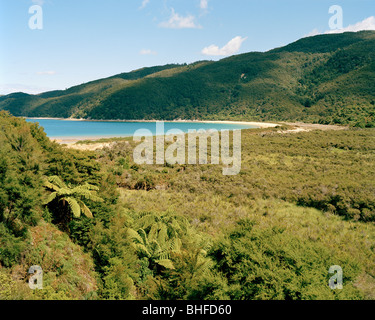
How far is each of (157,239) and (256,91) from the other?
473ft

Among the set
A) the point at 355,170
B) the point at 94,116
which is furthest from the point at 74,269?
the point at 94,116

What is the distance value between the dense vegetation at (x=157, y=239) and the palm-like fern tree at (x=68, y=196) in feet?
0.16

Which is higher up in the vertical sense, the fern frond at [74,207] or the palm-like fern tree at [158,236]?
the fern frond at [74,207]

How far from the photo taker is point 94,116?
134750 mm

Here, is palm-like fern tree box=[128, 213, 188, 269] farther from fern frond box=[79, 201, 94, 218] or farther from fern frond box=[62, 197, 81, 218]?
fern frond box=[62, 197, 81, 218]

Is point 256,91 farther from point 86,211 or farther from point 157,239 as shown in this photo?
point 86,211

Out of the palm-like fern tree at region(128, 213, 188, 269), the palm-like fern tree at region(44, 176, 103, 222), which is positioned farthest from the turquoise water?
the palm-like fern tree at region(44, 176, 103, 222)

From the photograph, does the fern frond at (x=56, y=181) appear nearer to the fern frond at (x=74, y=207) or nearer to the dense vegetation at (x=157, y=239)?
the dense vegetation at (x=157, y=239)

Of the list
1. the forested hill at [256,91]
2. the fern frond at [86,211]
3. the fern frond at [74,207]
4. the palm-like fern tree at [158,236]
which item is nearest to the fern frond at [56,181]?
the fern frond at [74,207]

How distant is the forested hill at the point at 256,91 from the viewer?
4082 inches

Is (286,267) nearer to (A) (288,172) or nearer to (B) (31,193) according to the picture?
(B) (31,193)

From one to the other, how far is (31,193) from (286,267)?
8639 millimetres

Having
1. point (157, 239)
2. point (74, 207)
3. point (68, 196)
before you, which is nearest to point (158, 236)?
point (157, 239)

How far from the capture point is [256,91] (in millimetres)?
142375
